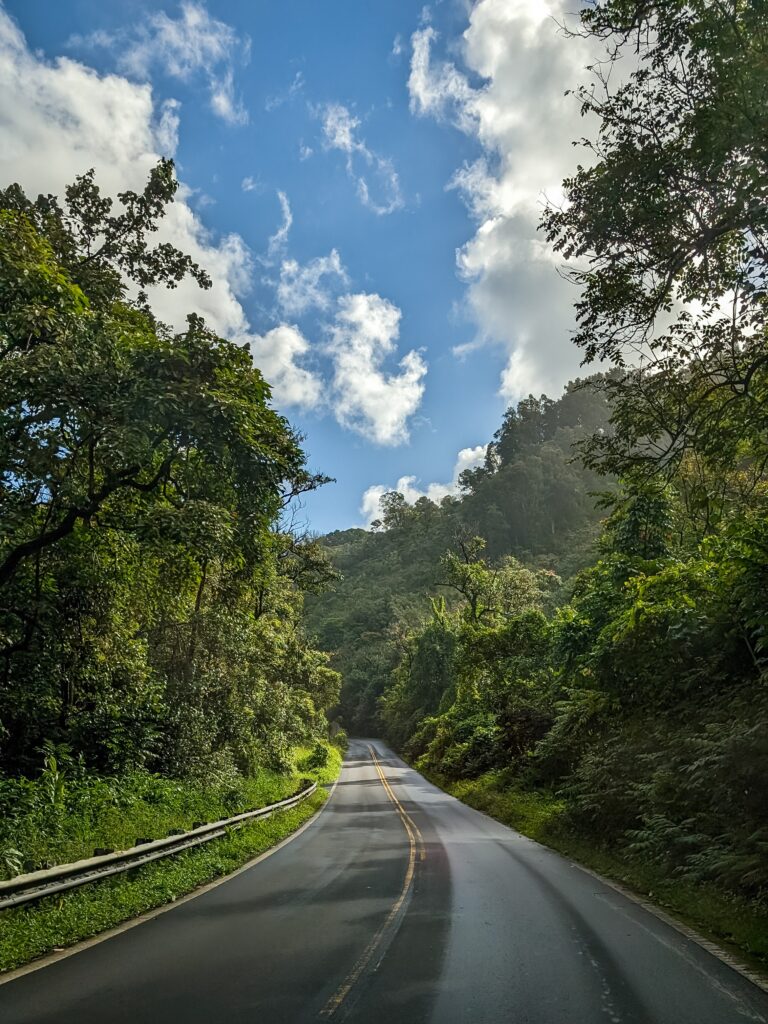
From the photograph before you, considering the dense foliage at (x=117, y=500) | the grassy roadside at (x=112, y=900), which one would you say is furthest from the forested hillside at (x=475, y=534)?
the grassy roadside at (x=112, y=900)

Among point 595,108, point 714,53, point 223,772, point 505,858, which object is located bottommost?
point 505,858

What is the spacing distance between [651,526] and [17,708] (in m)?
19.5

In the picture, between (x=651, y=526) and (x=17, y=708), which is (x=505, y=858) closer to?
(x=17, y=708)

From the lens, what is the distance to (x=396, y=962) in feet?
20.1

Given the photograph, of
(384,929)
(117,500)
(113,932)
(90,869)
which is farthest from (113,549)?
(384,929)

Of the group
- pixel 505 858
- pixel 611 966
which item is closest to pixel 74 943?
pixel 611 966

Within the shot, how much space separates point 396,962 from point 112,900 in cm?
434

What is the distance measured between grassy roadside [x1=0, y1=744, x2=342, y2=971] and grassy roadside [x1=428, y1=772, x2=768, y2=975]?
718cm

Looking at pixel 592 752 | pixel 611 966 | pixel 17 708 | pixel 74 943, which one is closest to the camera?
pixel 611 966

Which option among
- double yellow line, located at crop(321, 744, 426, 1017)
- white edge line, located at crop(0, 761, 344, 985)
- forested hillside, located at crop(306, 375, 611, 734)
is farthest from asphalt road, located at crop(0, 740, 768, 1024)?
forested hillside, located at crop(306, 375, 611, 734)

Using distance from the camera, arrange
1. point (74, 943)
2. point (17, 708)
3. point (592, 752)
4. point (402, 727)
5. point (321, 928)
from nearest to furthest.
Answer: point (74, 943) < point (321, 928) < point (17, 708) < point (592, 752) < point (402, 727)

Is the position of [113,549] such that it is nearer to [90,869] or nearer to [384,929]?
[90,869]

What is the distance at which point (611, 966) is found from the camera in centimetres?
616

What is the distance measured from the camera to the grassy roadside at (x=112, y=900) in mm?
6504
